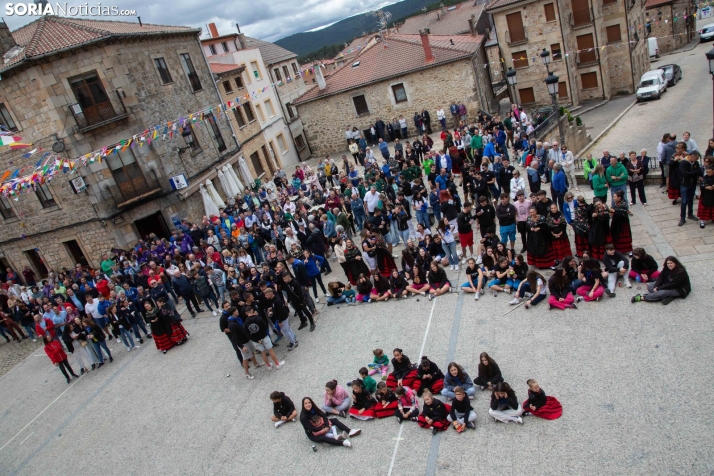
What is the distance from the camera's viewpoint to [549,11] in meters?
29.9

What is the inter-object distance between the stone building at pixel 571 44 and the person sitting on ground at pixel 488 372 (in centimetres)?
2750

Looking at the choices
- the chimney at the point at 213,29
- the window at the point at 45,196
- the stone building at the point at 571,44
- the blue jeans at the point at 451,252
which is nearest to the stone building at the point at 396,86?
the stone building at the point at 571,44

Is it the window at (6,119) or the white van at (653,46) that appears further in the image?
the white van at (653,46)

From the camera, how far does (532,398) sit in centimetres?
697

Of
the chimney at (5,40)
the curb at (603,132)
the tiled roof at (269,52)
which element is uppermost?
the chimney at (5,40)

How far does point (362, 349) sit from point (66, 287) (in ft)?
38.9

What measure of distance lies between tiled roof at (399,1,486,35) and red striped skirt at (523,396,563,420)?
52404mm

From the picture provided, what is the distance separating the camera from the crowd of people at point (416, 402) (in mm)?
7066

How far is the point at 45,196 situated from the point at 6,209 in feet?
8.51

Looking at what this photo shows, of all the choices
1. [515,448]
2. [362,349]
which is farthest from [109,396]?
[515,448]

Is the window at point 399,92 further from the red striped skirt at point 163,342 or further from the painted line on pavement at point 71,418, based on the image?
the painted line on pavement at point 71,418

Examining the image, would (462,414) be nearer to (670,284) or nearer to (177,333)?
(670,284)

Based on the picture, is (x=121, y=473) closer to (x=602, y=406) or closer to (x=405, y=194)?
(x=602, y=406)

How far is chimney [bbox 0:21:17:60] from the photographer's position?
18750 mm
